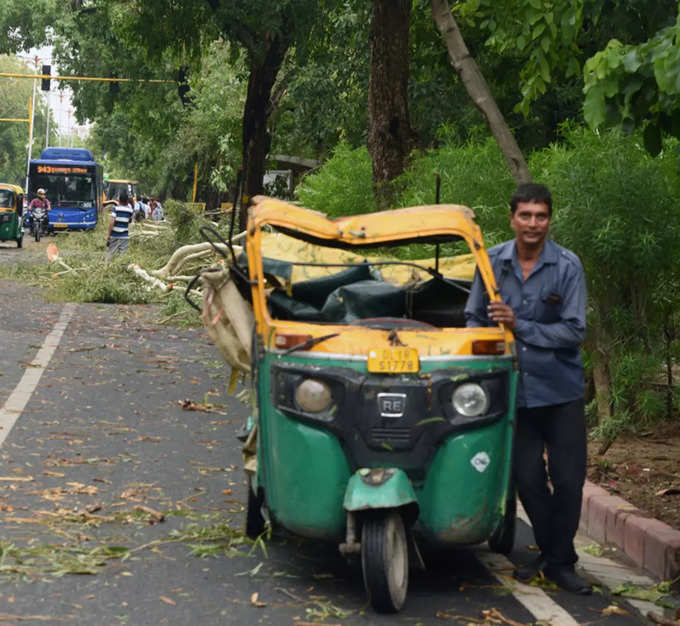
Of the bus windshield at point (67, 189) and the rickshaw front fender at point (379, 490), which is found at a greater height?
the rickshaw front fender at point (379, 490)

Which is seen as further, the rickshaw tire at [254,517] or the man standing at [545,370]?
the rickshaw tire at [254,517]

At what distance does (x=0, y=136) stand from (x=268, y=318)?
138751 mm

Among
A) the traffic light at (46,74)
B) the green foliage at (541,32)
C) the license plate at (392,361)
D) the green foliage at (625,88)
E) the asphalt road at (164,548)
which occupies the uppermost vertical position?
the traffic light at (46,74)

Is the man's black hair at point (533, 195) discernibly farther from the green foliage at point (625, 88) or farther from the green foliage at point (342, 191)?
the green foliage at point (342, 191)

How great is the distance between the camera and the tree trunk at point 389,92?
17.5 m

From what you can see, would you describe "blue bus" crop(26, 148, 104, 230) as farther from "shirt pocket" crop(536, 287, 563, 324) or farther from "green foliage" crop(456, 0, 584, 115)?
"shirt pocket" crop(536, 287, 563, 324)

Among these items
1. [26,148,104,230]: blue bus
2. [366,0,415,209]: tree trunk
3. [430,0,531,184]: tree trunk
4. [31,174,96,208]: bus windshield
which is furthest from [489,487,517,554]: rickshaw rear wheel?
[31,174,96,208]: bus windshield

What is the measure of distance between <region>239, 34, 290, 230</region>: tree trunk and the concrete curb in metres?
20.9

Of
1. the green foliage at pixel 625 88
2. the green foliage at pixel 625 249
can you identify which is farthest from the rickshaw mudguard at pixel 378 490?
the green foliage at pixel 625 249

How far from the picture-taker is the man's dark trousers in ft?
19.6

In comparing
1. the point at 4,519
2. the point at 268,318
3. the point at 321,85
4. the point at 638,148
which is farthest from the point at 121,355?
the point at 321,85

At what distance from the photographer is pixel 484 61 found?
19.2m

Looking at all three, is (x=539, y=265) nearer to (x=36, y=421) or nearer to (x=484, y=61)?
(x=36, y=421)

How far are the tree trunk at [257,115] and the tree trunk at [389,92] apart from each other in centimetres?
993
